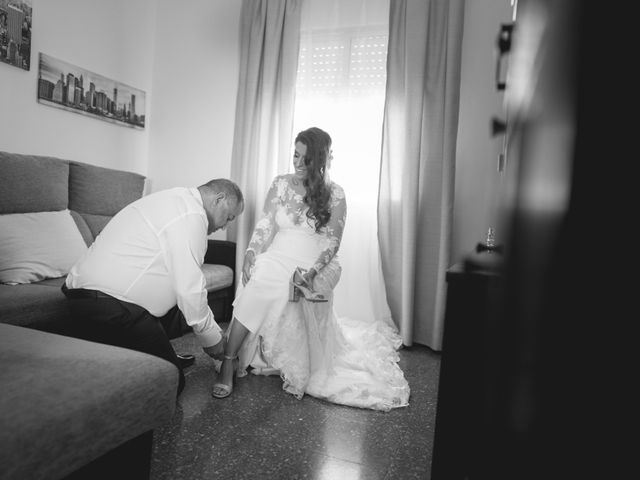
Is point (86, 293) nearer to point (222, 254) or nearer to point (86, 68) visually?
point (222, 254)

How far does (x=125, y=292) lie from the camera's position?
64.8 inches

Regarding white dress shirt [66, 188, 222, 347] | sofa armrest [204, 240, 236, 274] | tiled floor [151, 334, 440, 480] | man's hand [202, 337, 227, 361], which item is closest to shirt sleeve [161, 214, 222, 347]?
white dress shirt [66, 188, 222, 347]

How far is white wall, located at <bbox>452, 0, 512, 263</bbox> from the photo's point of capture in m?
2.98

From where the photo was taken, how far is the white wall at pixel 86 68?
285 centimetres

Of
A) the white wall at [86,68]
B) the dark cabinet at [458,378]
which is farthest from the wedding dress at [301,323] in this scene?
the white wall at [86,68]

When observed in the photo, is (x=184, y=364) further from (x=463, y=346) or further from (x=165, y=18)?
(x=165, y=18)

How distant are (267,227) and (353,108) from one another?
4.39 ft

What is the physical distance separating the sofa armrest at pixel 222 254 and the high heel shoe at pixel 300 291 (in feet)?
4.03

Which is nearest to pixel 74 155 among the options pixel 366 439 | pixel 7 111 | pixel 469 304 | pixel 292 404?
pixel 7 111

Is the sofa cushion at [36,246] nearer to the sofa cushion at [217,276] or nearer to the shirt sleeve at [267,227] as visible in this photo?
the sofa cushion at [217,276]

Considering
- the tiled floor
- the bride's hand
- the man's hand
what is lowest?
the tiled floor

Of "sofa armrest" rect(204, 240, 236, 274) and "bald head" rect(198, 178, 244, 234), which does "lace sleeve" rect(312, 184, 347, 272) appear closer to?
"bald head" rect(198, 178, 244, 234)

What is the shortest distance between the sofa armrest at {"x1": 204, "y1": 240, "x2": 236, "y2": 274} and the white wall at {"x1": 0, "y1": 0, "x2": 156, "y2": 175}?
1148mm

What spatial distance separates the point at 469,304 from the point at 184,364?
168 centimetres
